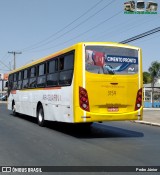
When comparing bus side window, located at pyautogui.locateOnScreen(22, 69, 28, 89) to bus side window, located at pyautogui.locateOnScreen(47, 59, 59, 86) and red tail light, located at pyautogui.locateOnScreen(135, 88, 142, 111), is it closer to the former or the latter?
bus side window, located at pyautogui.locateOnScreen(47, 59, 59, 86)

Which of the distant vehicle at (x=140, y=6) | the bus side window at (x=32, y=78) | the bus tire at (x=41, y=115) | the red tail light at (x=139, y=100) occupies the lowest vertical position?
the bus tire at (x=41, y=115)

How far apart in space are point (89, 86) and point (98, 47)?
1.45m

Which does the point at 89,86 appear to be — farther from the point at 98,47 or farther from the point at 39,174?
the point at 39,174

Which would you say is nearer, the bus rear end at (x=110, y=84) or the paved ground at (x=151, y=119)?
the bus rear end at (x=110, y=84)

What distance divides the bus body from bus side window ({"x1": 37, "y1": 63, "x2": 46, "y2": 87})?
5.18 ft

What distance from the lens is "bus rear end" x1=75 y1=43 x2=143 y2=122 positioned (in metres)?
12.9

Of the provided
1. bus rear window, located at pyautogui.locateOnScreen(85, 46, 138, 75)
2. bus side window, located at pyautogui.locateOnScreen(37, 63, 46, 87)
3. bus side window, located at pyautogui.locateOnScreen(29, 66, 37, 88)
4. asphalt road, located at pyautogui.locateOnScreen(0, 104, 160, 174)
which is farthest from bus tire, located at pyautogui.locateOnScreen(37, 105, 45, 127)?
bus rear window, located at pyautogui.locateOnScreen(85, 46, 138, 75)

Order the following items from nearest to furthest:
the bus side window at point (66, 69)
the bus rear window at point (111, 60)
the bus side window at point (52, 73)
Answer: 1. the bus rear window at point (111, 60)
2. the bus side window at point (66, 69)
3. the bus side window at point (52, 73)

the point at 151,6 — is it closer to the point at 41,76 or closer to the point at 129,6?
the point at 129,6

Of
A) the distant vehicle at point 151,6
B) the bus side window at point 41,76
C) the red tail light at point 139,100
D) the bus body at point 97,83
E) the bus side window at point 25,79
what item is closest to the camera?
the bus body at point 97,83

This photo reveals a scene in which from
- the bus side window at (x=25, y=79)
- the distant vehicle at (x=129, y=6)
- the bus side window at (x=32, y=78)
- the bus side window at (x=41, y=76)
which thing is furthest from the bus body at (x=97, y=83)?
the distant vehicle at (x=129, y=6)

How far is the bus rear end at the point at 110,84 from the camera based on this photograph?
42.4ft

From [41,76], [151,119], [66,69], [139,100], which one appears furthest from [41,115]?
[151,119]

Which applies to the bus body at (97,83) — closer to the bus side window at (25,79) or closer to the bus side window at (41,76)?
the bus side window at (41,76)
